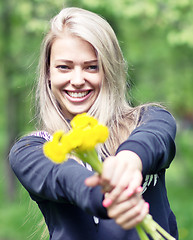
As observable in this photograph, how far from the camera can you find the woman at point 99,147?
1408mm

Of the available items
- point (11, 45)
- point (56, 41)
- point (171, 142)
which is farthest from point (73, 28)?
point (11, 45)

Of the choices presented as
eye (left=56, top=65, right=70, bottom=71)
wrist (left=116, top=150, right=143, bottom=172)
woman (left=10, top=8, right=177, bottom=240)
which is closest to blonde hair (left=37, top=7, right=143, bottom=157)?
woman (left=10, top=8, right=177, bottom=240)

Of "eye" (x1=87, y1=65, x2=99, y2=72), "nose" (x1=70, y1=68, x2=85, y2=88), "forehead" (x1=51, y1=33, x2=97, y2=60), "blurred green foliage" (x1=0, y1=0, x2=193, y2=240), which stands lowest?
"blurred green foliage" (x1=0, y1=0, x2=193, y2=240)

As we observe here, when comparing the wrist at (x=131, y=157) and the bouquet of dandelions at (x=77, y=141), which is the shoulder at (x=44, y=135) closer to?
the wrist at (x=131, y=157)

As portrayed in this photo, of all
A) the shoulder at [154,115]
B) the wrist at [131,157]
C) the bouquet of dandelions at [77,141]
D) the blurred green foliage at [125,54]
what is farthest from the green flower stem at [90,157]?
the blurred green foliage at [125,54]

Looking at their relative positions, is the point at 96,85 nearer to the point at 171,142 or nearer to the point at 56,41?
the point at 56,41

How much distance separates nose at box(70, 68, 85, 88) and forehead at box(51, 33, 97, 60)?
60 mm

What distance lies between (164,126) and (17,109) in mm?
8009

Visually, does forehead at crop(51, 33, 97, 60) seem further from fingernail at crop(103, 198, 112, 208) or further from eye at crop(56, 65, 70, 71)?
fingernail at crop(103, 198, 112, 208)

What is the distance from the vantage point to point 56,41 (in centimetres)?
222

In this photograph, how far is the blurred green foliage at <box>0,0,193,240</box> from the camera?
20.9 feet

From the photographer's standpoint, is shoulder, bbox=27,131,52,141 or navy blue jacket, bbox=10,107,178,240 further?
shoulder, bbox=27,131,52,141

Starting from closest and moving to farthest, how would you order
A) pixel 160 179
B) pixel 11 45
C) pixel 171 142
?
pixel 171 142, pixel 160 179, pixel 11 45

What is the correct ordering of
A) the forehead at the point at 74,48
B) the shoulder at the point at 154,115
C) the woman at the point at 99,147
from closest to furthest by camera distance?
the woman at the point at 99,147 < the shoulder at the point at 154,115 < the forehead at the point at 74,48
